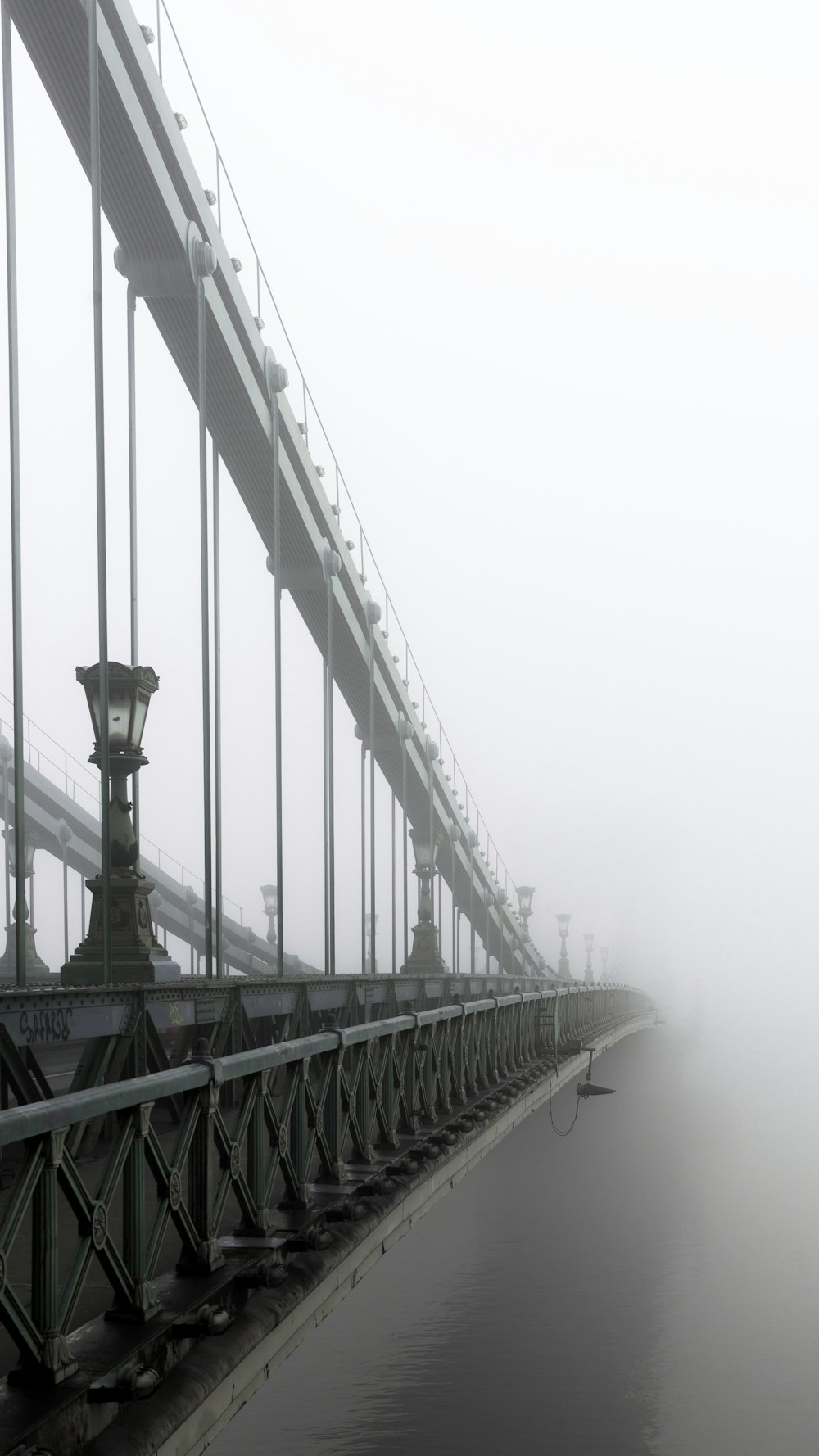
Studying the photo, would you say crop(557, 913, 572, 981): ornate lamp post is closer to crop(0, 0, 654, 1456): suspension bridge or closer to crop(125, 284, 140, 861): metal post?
crop(0, 0, 654, 1456): suspension bridge

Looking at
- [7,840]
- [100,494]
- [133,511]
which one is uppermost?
[133,511]

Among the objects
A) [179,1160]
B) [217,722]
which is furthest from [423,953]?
[179,1160]

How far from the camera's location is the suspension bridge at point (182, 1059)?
509 cm

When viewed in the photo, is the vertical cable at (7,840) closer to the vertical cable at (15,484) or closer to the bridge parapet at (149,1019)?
the bridge parapet at (149,1019)

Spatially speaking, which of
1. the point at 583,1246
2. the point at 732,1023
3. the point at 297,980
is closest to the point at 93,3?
the point at 297,980

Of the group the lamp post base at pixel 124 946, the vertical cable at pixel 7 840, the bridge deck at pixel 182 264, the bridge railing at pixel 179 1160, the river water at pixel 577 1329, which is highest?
the bridge deck at pixel 182 264

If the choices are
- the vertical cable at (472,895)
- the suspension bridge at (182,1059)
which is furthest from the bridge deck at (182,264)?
the vertical cable at (472,895)

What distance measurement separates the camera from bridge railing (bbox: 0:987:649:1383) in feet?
15.4

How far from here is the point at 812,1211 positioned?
28781 millimetres

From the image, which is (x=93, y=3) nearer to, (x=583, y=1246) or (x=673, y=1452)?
(x=673, y=1452)

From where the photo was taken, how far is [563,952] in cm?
6438

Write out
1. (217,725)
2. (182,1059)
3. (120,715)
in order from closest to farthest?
1. (182,1059)
2. (120,715)
3. (217,725)

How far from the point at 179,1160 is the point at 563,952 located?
5908cm

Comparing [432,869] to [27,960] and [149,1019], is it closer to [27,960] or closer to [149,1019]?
[27,960]
